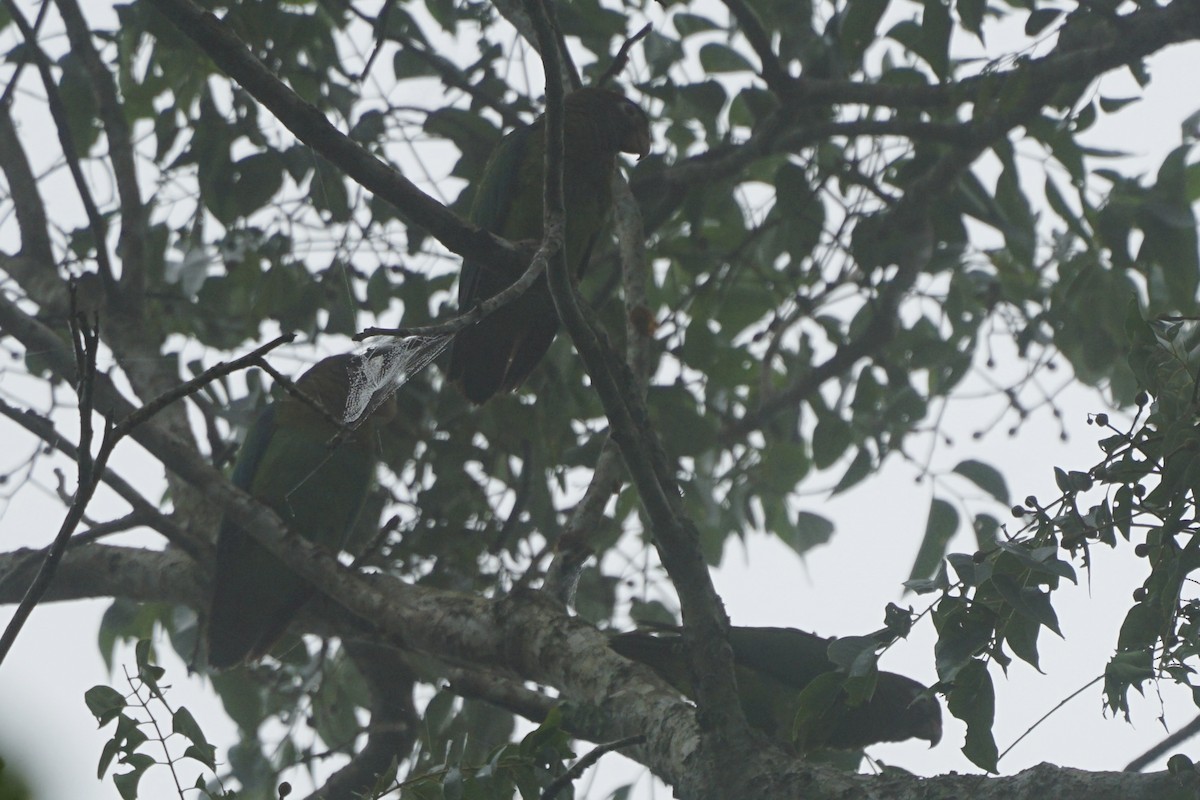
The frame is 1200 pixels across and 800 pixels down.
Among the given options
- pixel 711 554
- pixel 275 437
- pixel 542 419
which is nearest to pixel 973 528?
pixel 711 554

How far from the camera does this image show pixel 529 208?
3768mm

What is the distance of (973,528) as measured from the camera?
337 centimetres

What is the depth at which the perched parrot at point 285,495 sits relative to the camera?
3578 millimetres

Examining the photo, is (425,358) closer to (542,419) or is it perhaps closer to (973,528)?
(542,419)

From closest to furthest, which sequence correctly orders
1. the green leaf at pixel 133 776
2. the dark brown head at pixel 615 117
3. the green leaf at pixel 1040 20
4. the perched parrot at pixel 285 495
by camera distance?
the green leaf at pixel 133 776 < the green leaf at pixel 1040 20 < the perched parrot at pixel 285 495 < the dark brown head at pixel 615 117

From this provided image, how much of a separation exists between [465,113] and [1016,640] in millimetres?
2656

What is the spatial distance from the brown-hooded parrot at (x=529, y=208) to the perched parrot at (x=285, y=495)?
0.34m

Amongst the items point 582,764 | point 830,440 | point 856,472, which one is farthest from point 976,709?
point 830,440

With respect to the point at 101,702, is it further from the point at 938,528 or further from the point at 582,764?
the point at 938,528

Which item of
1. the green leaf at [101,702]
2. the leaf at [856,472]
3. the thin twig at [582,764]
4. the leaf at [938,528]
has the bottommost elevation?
the thin twig at [582,764]

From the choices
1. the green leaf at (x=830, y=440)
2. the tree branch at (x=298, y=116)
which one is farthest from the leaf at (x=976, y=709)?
the green leaf at (x=830, y=440)

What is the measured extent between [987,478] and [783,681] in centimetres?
86

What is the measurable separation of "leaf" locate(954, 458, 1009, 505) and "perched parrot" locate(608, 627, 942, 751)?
2.00 feet

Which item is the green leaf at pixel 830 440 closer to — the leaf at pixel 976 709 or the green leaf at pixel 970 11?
the green leaf at pixel 970 11
